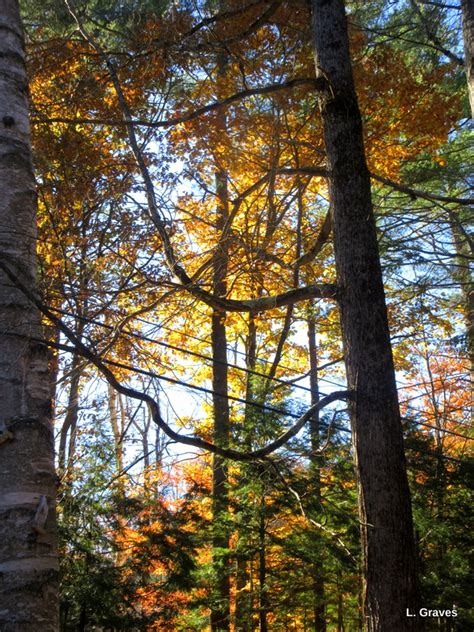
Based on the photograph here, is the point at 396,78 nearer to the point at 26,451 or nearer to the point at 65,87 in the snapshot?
the point at 65,87

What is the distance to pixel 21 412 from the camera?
7.47 ft

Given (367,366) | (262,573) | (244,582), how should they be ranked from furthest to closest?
(244,582)
(262,573)
(367,366)

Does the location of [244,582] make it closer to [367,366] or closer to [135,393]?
[367,366]

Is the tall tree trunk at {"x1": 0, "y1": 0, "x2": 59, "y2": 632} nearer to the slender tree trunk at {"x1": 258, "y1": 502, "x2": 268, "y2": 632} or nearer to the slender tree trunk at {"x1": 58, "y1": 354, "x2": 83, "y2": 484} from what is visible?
the slender tree trunk at {"x1": 58, "y1": 354, "x2": 83, "y2": 484}

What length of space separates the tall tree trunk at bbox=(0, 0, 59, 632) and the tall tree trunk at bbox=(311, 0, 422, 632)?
6.15ft

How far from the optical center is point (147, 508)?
6.95 m

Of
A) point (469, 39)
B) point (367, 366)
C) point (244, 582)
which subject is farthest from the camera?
point (244, 582)

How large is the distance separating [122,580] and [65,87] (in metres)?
5.85

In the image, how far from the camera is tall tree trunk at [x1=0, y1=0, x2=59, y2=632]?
6.55 feet

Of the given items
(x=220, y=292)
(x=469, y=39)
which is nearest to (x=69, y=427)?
(x=220, y=292)

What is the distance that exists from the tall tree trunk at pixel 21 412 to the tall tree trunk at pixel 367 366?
1.87 m

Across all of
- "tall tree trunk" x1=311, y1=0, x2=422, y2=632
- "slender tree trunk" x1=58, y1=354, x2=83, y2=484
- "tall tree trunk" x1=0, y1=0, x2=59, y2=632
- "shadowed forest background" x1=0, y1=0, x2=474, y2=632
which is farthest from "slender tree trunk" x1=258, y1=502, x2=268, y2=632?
"tall tree trunk" x1=0, y1=0, x2=59, y2=632

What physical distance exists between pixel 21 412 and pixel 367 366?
209 centimetres

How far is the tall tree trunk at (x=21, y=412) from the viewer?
78.6 inches
